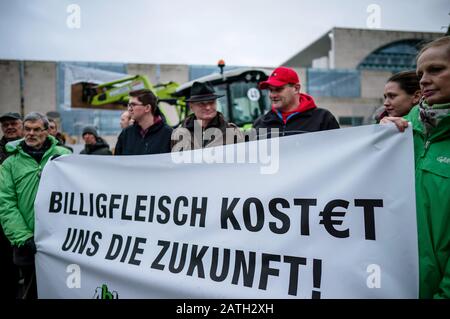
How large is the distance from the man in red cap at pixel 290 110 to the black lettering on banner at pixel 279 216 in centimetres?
88

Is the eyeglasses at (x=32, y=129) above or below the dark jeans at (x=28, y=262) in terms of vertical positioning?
above

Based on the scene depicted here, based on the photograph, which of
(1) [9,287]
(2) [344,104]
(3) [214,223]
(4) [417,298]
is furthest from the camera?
(2) [344,104]

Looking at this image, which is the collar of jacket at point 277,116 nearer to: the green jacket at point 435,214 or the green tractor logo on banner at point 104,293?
the green jacket at point 435,214

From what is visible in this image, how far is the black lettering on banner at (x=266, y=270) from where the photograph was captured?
183cm

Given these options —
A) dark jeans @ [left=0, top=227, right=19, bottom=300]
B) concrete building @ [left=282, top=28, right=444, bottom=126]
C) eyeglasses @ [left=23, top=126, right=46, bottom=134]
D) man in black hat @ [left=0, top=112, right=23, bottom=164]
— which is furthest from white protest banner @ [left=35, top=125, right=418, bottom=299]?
concrete building @ [left=282, top=28, right=444, bottom=126]

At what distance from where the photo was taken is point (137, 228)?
2.37 meters

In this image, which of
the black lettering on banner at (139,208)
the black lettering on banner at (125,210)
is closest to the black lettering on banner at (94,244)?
the black lettering on banner at (125,210)

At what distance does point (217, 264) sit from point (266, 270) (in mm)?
317

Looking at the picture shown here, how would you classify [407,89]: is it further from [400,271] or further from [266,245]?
[266,245]

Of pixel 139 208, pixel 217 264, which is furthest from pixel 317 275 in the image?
pixel 139 208

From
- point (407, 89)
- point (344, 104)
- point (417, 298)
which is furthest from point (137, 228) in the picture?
point (344, 104)

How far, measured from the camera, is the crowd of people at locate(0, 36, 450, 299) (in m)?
1.49

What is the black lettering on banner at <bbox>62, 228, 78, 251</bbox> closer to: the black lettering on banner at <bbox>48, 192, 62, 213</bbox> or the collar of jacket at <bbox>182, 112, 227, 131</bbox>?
the black lettering on banner at <bbox>48, 192, 62, 213</bbox>
